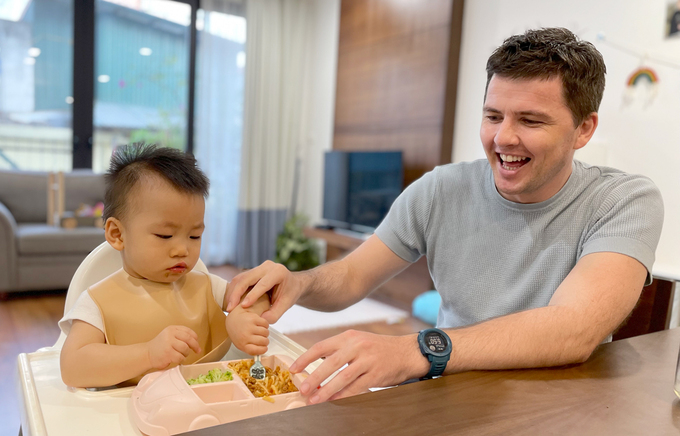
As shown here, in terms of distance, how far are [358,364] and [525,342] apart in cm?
30

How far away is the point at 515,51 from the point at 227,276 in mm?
4409

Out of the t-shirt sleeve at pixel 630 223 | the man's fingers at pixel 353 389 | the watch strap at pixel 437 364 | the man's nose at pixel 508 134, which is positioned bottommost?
the man's fingers at pixel 353 389

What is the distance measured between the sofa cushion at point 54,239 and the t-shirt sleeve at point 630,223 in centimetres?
368

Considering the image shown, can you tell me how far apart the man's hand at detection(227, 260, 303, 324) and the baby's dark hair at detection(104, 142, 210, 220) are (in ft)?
Answer: 0.60

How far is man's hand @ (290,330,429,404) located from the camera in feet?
2.50

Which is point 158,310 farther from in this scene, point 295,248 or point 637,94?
point 295,248

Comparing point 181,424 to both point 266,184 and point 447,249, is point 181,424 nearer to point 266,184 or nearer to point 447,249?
point 447,249

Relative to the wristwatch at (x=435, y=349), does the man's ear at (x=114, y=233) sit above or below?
above

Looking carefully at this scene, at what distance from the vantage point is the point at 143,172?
0.97 meters

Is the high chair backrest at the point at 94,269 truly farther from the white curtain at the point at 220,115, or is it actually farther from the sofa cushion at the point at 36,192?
the white curtain at the point at 220,115

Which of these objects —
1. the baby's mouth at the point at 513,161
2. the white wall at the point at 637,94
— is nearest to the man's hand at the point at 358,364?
the baby's mouth at the point at 513,161

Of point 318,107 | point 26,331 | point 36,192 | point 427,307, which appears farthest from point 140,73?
point 427,307

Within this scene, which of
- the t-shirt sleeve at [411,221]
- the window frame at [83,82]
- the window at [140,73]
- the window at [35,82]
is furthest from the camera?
the window at [140,73]

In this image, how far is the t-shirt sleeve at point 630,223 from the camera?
110 centimetres
